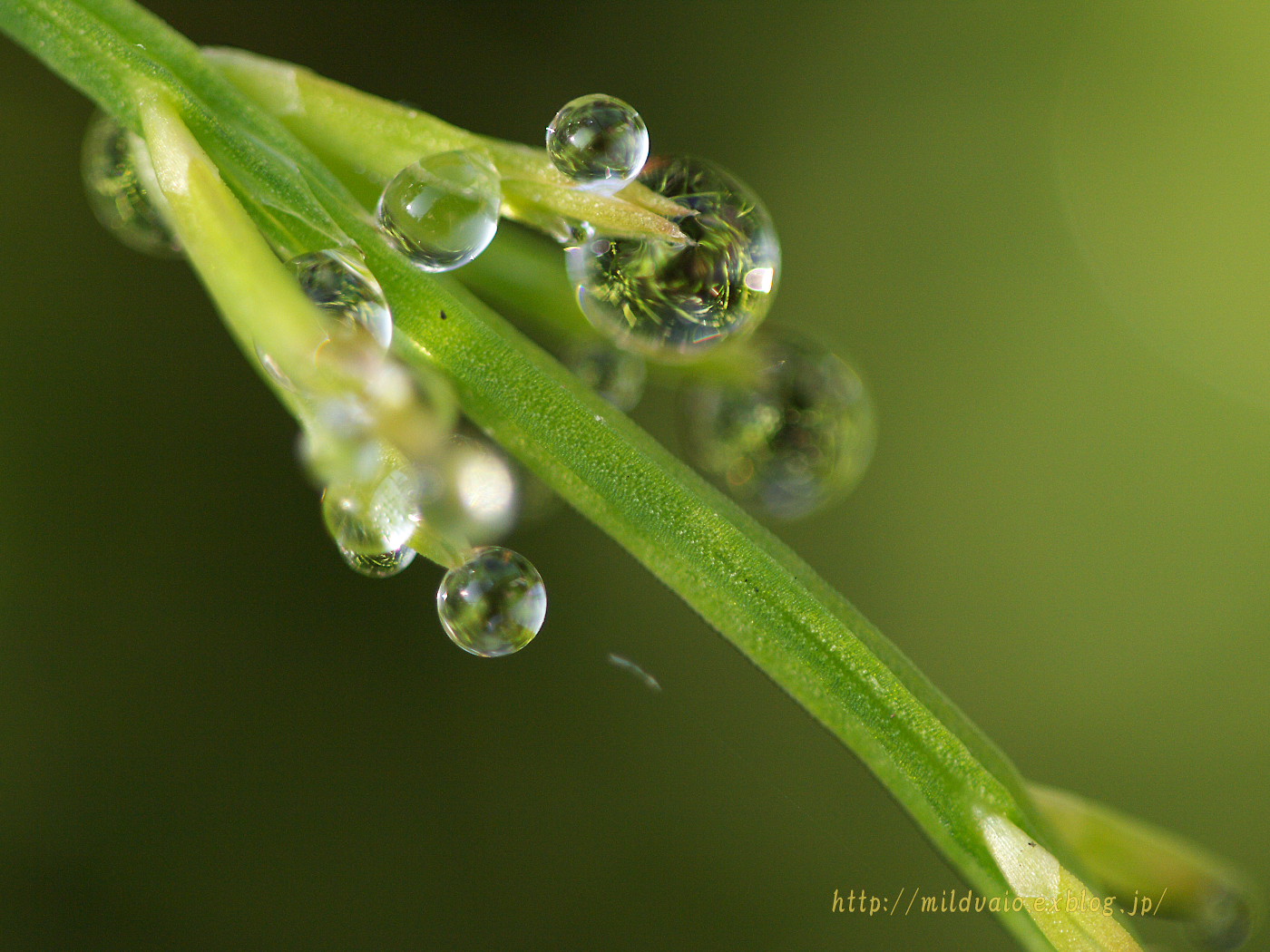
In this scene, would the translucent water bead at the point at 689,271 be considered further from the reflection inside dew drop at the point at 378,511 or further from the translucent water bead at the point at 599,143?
the reflection inside dew drop at the point at 378,511

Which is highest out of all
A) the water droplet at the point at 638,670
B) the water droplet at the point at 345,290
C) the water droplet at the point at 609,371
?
the water droplet at the point at 609,371

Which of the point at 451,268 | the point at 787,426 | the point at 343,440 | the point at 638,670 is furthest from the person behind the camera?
the point at 787,426

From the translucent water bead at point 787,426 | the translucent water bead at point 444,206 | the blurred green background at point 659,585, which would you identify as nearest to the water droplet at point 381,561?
the translucent water bead at point 444,206

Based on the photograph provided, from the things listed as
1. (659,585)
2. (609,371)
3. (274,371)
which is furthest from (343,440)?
(659,585)

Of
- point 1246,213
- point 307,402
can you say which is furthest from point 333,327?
point 1246,213

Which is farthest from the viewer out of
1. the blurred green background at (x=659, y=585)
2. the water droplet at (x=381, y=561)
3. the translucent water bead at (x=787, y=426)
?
the blurred green background at (x=659, y=585)

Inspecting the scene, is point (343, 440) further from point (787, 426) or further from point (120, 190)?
point (787, 426)

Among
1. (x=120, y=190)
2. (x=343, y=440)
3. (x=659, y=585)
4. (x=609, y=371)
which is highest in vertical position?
→ (x=659, y=585)

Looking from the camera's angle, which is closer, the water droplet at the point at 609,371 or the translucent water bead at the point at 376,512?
the translucent water bead at the point at 376,512
